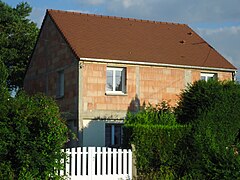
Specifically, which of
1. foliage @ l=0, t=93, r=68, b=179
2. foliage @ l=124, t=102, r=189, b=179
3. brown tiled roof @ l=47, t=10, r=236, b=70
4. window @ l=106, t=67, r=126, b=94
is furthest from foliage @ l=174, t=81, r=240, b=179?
brown tiled roof @ l=47, t=10, r=236, b=70

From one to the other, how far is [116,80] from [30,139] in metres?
12.9

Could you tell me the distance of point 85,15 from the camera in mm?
30312

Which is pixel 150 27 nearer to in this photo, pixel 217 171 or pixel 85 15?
pixel 85 15

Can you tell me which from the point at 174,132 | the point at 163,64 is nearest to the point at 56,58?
the point at 163,64

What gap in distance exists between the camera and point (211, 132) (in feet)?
59.1

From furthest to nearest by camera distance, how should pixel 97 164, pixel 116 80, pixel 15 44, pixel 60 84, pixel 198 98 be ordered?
pixel 15 44 → pixel 60 84 → pixel 116 80 → pixel 198 98 → pixel 97 164

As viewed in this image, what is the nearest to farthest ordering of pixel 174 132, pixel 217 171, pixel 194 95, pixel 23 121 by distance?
1. pixel 23 121
2. pixel 217 171
3. pixel 174 132
4. pixel 194 95

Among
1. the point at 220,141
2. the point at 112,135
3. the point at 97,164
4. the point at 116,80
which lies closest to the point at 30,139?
the point at 97,164

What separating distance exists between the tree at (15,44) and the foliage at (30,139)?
2359cm

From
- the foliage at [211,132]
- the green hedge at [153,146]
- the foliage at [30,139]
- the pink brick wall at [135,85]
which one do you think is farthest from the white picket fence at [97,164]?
the pink brick wall at [135,85]

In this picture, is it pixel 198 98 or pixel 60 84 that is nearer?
pixel 198 98

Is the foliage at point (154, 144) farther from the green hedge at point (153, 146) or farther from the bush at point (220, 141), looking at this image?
the bush at point (220, 141)

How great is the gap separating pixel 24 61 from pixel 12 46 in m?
1.36

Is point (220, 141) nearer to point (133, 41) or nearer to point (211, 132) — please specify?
point (211, 132)
